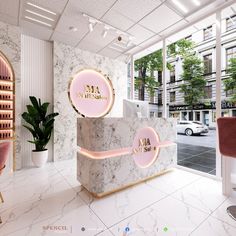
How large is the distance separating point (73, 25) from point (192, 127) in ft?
22.8

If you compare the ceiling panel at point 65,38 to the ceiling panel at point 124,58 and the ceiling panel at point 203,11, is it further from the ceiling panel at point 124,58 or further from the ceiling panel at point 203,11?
the ceiling panel at point 203,11

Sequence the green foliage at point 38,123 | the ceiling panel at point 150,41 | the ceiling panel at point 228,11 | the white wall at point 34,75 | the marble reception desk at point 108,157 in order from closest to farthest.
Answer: the marble reception desk at point 108,157, the ceiling panel at point 228,11, the green foliage at point 38,123, the white wall at point 34,75, the ceiling panel at point 150,41

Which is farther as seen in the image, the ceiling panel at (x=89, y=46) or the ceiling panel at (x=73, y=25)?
the ceiling panel at (x=89, y=46)

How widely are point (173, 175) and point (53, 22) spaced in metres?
4.37

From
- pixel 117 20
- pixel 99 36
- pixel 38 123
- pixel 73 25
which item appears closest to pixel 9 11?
pixel 73 25

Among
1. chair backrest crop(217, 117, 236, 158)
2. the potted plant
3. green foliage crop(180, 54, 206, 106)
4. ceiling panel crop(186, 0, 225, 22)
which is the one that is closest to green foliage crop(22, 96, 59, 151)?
the potted plant

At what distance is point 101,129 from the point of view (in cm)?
220

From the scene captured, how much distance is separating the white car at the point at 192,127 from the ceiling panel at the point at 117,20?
5.84 meters

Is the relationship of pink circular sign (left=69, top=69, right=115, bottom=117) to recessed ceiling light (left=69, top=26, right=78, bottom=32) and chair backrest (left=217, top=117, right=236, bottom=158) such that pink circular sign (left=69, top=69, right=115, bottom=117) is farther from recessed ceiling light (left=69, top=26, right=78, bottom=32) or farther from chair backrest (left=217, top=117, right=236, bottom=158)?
chair backrest (left=217, top=117, right=236, bottom=158)

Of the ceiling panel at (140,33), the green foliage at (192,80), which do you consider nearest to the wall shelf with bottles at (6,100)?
the ceiling panel at (140,33)

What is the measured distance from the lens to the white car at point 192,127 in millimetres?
7484

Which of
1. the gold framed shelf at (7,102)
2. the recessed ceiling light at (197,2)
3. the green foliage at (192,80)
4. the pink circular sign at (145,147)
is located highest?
the recessed ceiling light at (197,2)

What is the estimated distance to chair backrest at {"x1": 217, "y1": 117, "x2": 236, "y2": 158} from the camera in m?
1.91

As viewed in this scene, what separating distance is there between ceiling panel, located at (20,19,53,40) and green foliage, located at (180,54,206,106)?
482cm
